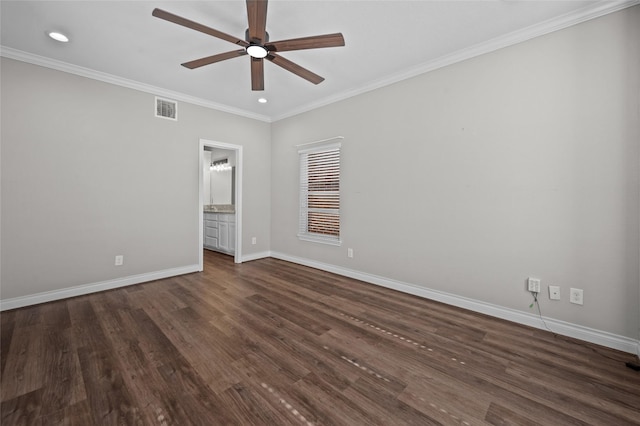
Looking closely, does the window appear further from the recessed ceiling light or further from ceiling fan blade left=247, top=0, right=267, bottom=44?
the recessed ceiling light

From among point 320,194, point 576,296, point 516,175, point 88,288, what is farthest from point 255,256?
point 576,296

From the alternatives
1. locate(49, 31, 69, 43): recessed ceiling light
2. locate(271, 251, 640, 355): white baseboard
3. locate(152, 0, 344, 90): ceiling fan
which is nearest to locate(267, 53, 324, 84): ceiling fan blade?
locate(152, 0, 344, 90): ceiling fan

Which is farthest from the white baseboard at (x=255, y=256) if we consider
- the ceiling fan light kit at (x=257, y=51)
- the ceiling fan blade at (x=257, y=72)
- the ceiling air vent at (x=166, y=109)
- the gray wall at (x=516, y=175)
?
the ceiling fan light kit at (x=257, y=51)

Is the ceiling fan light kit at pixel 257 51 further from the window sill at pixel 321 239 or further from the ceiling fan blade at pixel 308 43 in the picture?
the window sill at pixel 321 239

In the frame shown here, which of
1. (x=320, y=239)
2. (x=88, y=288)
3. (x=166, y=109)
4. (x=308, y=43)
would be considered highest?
(x=166, y=109)

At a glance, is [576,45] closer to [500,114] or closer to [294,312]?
[500,114]

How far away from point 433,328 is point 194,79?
3.99 m

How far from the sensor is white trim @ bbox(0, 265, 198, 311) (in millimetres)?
2742

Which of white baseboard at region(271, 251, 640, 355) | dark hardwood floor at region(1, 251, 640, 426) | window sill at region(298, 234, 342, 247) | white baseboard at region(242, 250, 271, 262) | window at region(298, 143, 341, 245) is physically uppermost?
window at region(298, 143, 341, 245)

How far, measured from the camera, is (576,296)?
219cm

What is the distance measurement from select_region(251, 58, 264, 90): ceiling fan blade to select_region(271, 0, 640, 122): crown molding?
153 centimetres

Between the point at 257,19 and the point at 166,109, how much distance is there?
265 cm

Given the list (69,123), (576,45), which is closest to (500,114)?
(576,45)

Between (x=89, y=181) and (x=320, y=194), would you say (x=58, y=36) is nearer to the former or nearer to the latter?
(x=89, y=181)
